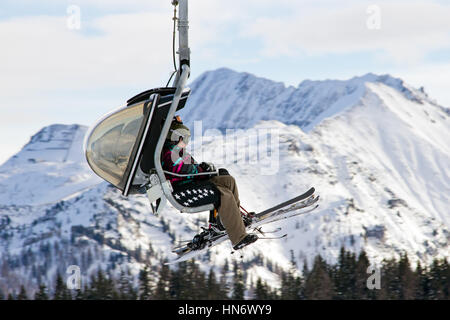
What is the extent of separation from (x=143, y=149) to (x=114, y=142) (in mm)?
560

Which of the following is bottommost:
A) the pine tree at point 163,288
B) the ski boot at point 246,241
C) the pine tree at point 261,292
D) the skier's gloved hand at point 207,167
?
the pine tree at point 261,292

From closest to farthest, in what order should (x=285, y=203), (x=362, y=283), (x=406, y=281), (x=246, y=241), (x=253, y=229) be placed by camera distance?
(x=246, y=241), (x=253, y=229), (x=285, y=203), (x=362, y=283), (x=406, y=281)

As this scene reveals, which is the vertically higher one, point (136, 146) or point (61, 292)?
point (136, 146)

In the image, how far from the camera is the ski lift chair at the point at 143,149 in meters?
10.8

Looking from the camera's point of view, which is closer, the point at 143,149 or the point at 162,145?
the point at 162,145

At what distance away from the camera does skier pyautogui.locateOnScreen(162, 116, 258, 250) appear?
11.4 m

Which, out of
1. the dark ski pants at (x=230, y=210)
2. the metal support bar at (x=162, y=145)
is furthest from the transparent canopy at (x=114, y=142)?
the dark ski pants at (x=230, y=210)

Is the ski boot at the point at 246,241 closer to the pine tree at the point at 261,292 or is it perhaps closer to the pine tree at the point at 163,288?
the pine tree at the point at 163,288

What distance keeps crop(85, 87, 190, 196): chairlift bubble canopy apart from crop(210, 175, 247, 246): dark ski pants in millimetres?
1407

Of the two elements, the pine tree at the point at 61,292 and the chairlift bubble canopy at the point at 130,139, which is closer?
the chairlift bubble canopy at the point at 130,139

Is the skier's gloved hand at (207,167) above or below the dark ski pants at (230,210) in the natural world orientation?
above

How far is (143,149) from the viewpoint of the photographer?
11.1m

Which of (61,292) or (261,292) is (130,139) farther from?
(261,292)

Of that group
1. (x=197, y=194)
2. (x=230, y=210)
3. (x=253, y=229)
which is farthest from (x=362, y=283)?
(x=197, y=194)
